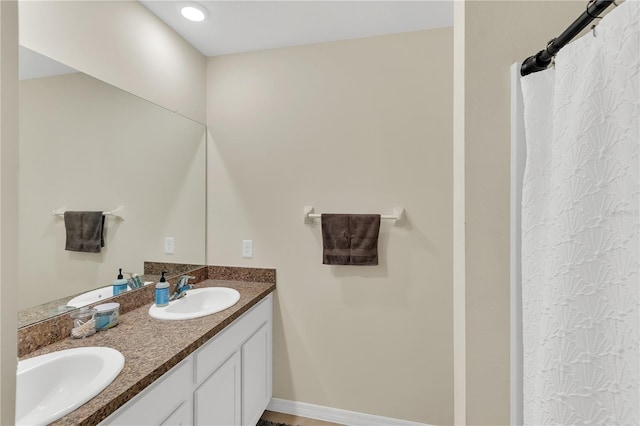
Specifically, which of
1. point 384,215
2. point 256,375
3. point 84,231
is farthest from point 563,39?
point 256,375

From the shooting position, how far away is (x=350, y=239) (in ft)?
6.00

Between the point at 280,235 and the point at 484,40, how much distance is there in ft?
5.10

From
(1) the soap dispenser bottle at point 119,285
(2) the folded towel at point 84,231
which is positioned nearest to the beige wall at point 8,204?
(2) the folded towel at point 84,231

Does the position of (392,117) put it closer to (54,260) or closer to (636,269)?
(636,269)

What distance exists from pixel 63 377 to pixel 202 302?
83 cm

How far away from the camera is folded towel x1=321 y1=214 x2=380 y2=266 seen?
1.80m

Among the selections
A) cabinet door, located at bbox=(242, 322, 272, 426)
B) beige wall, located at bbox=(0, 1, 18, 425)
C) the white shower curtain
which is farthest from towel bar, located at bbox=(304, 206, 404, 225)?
beige wall, located at bbox=(0, 1, 18, 425)

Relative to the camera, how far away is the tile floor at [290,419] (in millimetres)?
1910

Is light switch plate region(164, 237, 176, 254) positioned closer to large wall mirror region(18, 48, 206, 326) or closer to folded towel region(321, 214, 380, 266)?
large wall mirror region(18, 48, 206, 326)

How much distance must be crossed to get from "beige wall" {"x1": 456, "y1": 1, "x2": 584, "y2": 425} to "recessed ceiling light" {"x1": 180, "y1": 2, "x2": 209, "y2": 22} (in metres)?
1.47

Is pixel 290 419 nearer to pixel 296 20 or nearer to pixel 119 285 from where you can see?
pixel 119 285

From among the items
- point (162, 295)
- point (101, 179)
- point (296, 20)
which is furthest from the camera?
point (296, 20)

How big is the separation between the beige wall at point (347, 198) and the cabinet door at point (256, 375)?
124 millimetres

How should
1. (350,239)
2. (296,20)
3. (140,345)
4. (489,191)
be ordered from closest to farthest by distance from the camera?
(489,191)
(140,345)
(296,20)
(350,239)
